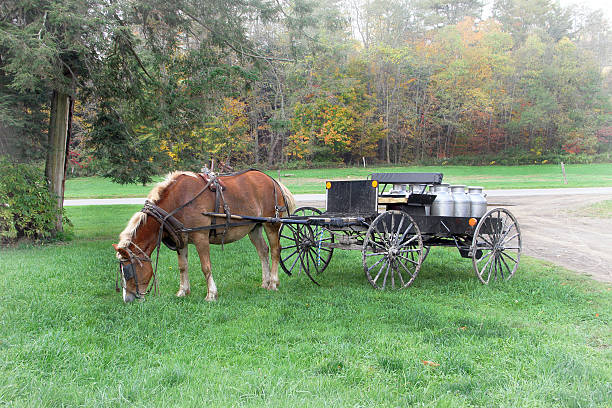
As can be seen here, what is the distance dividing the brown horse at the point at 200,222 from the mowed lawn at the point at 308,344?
12.9 inches

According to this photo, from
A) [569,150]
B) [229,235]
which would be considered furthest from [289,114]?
[569,150]

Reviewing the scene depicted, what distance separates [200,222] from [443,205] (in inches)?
153

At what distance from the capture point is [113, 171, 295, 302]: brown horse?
5812 millimetres

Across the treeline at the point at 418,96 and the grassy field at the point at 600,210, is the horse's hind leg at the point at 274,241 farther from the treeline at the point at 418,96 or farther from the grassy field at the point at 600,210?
the grassy field at the point at 600,210

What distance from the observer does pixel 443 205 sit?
7551mm

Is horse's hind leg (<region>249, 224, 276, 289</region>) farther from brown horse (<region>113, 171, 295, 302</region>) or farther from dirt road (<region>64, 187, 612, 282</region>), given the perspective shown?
dirt road (<region>64, 187, 612, 282</region>)

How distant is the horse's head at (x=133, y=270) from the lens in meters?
5.69

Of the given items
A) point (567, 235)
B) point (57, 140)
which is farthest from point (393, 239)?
point (57, 140)

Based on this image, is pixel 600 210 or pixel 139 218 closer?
pixel 139 218

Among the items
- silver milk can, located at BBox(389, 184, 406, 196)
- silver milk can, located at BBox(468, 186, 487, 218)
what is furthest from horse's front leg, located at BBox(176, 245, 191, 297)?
silver milk can, located at BBox(468, 186, 487, 218)

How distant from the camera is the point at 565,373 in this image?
13.1 ft

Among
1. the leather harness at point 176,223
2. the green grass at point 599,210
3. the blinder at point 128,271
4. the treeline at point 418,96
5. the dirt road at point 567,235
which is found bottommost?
the dirt road at point 567,235

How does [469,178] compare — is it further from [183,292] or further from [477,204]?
[183,292]

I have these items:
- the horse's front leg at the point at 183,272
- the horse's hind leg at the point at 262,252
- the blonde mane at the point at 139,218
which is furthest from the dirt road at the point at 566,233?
the blonde mane at the point at 139,218
